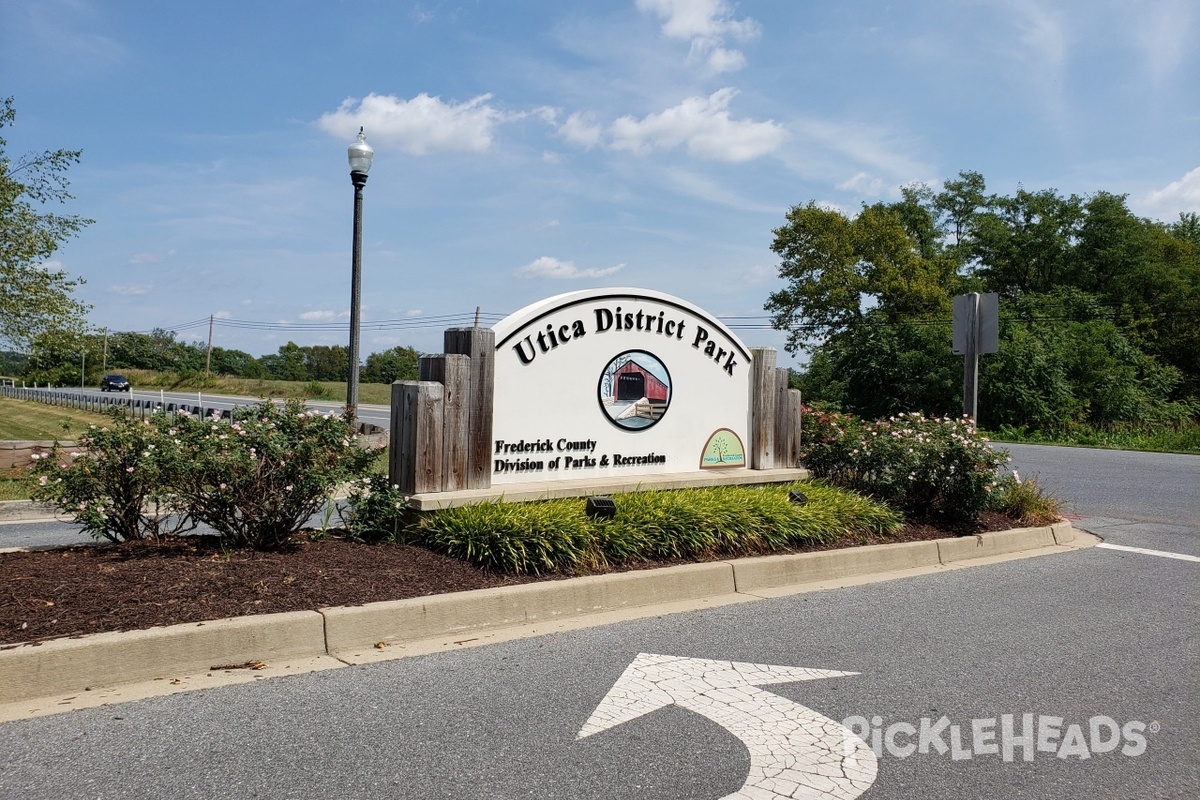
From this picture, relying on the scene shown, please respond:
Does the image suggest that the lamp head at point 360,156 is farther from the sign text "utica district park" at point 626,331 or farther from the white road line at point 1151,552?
the white road line at point 1151,552

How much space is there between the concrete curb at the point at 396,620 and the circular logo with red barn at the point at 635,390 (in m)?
1.95

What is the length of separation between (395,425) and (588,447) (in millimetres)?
1804

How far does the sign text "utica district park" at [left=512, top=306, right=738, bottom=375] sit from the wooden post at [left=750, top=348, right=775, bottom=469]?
34 centimetres

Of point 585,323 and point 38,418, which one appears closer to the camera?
point 585,323

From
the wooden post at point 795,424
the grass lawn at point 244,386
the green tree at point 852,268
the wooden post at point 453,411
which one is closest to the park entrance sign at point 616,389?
the wooden post at point 453,411

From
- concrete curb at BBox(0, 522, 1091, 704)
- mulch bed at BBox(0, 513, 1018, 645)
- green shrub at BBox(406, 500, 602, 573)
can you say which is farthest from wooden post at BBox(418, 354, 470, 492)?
concrete curb at BBox(0, 522, 1091, 704)

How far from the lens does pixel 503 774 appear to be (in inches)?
141

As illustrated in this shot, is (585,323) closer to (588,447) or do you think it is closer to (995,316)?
(588,447)

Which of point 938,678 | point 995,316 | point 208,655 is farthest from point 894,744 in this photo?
point 995,316

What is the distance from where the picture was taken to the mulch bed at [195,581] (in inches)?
188

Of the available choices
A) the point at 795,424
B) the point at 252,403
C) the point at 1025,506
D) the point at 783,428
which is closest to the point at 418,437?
the point at 783,428

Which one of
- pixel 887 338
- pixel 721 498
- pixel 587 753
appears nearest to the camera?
pixel 587 753

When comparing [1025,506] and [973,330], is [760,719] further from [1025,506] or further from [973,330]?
[973,330]

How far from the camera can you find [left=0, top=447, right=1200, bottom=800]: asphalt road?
11.6 ft
